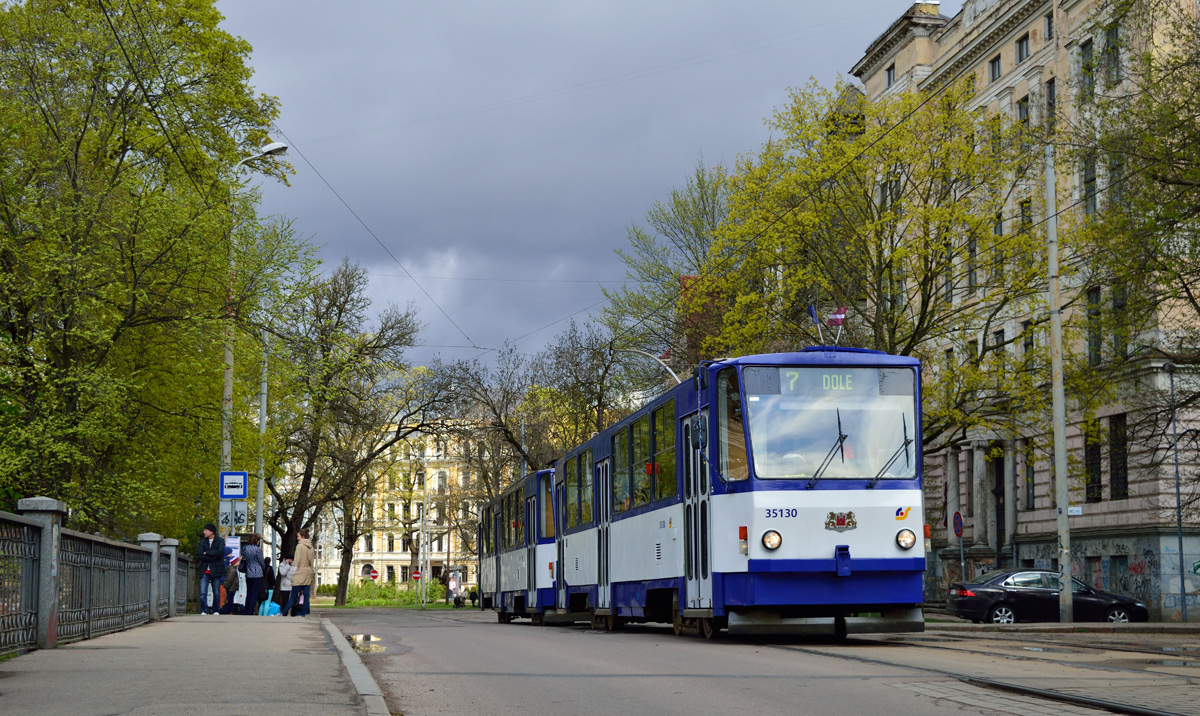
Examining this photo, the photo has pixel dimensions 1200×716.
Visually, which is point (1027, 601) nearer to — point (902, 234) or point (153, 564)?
point (902, 234)

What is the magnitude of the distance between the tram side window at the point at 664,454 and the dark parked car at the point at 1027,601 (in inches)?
557

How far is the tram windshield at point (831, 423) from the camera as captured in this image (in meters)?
16.6

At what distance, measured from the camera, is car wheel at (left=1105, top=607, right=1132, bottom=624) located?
102ft

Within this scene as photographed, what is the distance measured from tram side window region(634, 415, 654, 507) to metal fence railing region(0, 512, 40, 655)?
8.73 meters

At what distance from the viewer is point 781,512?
16.3 metres

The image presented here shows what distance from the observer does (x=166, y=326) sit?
1033 inches

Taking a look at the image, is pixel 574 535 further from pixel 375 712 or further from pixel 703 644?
pixel 375 712

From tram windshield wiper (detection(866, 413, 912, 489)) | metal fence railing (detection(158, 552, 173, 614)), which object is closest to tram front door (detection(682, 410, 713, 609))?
tram windshield wiper (detection(866, 413, 912, 489))

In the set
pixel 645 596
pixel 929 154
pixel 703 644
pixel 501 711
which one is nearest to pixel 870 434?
pixel 703 644

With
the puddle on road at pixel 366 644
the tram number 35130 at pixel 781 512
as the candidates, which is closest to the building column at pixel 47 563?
the puddle on road at pixel 366 644

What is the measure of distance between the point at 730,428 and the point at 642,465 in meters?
3.66

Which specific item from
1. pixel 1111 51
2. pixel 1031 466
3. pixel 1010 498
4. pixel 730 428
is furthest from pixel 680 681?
pixel 1010 498

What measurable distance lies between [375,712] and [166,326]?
62.7 feet

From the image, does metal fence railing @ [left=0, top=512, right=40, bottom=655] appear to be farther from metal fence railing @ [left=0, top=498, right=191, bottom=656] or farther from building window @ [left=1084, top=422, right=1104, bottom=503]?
building window @ [left=1084, top=422, right=1104, bottom=503]
